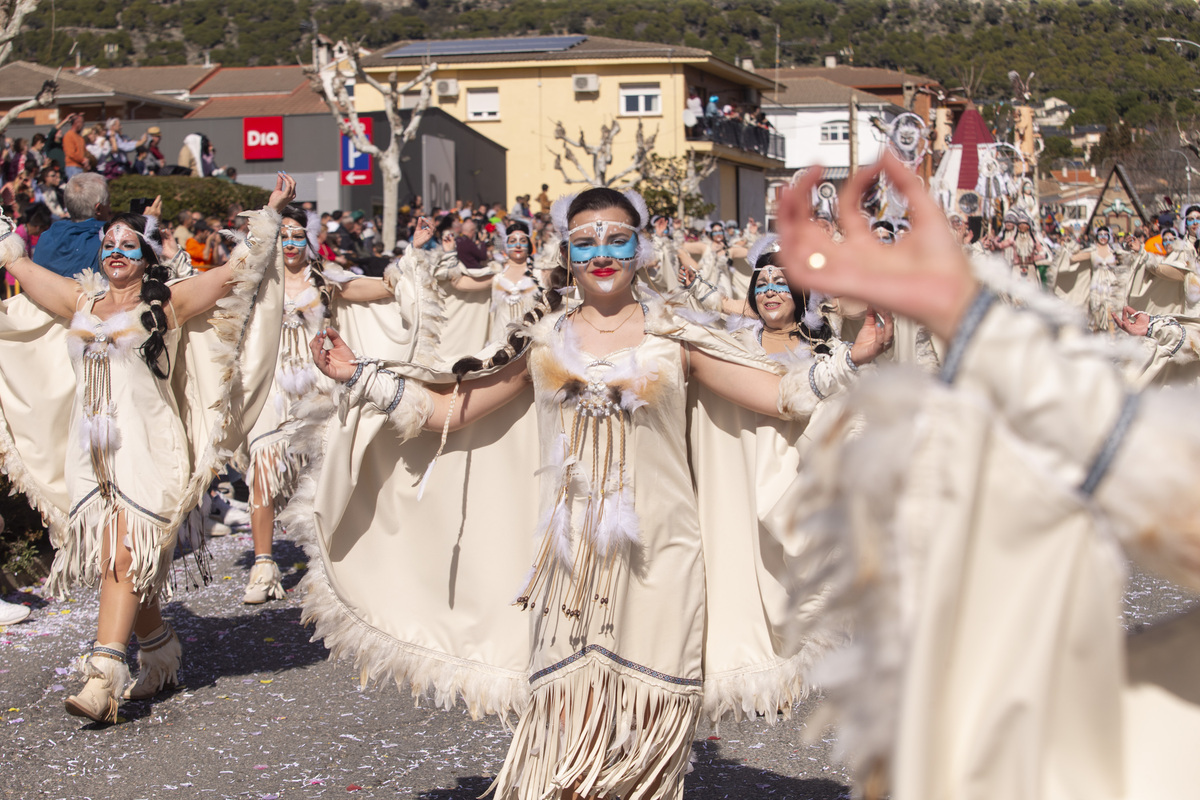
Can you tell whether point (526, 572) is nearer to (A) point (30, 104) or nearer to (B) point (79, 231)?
(B) point (79, 231)

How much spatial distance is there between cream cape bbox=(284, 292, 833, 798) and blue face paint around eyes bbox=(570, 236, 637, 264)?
173mm

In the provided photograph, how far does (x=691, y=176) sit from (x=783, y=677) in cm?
3154

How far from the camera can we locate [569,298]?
12.7 feet

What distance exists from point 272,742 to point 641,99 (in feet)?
133

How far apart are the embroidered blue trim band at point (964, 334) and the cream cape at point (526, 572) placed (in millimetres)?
1808

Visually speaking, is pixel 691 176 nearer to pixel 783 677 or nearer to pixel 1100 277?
pixel 1100 277

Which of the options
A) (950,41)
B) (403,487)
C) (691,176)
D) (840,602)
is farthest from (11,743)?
(950,41)

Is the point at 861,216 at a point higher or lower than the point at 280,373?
higher

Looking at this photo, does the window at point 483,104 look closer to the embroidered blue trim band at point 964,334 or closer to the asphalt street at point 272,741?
the asphalt street at point 272,741

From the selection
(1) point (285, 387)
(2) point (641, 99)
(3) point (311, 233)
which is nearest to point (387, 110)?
(3) point (311, 233)

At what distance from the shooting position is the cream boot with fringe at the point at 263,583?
6.85m

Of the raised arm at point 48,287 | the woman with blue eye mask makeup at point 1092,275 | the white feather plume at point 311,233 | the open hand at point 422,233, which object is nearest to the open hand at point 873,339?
the raised arm at point 48,287

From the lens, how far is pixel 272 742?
15.9ft

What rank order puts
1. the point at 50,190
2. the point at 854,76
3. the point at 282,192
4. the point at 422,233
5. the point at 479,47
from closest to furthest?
the point at 282,192
the point at 422,233
the point at 50,190
the point at 479,47
the point at 854,76
